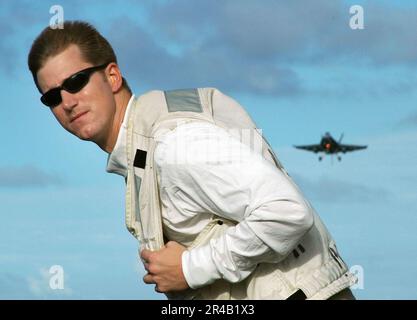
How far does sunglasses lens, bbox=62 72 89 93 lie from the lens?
4949 mm

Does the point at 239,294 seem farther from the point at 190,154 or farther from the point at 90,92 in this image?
the point at 90,92

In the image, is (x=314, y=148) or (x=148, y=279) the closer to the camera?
(x=148, y=279)

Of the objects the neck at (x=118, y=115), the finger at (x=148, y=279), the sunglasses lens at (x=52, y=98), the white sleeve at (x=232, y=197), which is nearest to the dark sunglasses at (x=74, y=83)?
the sunglasses lens at (x=52, y=98)

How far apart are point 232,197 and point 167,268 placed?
A: 644 millimetres

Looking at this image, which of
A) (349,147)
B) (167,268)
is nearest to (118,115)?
(167,268)

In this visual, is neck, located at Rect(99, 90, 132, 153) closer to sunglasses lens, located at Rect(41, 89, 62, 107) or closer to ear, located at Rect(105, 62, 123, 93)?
ear, located at Rect(105, 62, 123, 93)

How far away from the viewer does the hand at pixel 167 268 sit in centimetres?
473

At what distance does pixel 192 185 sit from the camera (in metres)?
4.56

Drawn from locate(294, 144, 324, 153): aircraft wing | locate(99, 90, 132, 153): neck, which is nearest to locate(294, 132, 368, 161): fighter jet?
locate(294, 144, 324, 153): aircraft wing

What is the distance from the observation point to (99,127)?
16.4 feet

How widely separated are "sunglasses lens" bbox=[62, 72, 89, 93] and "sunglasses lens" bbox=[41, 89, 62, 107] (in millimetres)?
71

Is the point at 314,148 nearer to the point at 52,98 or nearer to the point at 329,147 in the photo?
the point at 329,147
